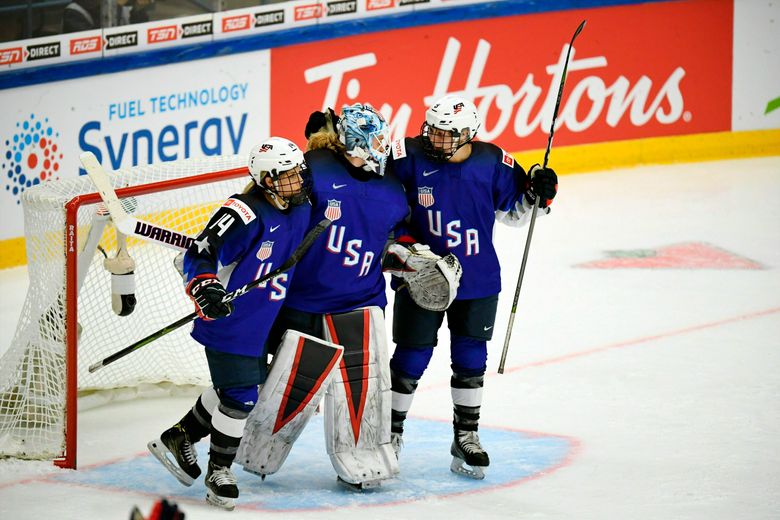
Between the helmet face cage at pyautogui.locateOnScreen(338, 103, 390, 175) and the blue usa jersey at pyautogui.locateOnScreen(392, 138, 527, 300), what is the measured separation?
→ 0.22 meters

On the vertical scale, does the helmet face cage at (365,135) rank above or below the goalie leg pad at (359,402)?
above

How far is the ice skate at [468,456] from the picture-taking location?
4.57 meters

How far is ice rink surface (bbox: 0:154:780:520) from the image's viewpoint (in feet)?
14.3

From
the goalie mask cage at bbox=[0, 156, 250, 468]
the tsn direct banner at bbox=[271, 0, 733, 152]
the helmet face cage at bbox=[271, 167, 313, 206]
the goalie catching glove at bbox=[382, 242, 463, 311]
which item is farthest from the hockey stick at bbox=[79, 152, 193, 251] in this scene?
the tsn direct banner at bbox=[271, 0, 733, 152]

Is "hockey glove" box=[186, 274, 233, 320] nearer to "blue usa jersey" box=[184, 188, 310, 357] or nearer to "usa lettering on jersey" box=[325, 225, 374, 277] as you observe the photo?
"blue usa jersey" box=[184, 188, 310, 357]

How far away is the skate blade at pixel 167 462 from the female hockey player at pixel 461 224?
74 cm

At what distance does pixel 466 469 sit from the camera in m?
4.62

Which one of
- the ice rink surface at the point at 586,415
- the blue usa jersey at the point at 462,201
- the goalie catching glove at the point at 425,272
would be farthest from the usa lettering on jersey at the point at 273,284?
the ice rink surface at the point at 586,415

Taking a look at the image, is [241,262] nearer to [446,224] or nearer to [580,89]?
[446,224]

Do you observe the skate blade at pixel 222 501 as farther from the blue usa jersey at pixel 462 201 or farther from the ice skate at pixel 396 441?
the blue usa jersey at pixel 462 201

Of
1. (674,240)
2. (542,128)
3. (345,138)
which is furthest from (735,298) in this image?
(345,138)

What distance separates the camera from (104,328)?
5184mm

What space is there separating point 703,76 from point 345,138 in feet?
19.9

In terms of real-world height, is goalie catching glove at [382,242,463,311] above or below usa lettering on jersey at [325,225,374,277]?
below
